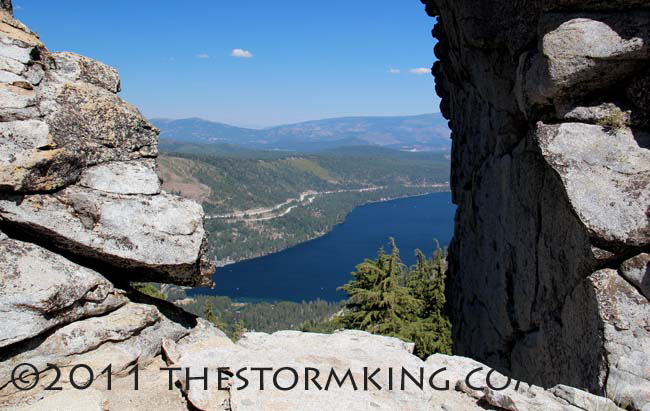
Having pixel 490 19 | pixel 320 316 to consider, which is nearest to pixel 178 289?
pixel 320 316

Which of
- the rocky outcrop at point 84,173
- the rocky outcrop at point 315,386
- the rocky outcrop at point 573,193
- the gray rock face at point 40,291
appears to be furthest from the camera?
the rocky outcrop at point 573,193

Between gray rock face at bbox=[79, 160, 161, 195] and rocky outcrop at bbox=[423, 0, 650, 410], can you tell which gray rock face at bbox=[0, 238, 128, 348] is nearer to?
→ gray rock face at bbox=[79, 160, 161, 195]

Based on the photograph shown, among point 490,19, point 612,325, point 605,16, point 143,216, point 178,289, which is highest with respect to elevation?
point 490,19

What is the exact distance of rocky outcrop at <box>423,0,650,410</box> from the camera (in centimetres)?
894

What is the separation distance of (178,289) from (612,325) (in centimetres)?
15906

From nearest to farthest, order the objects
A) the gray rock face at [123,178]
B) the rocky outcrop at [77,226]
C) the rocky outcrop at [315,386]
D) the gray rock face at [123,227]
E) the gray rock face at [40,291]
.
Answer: the rocky outcrop at [315,386]
the gray rock face at [40,291]
the rocky outcrop at [77,226]
the gray rock face at [123,227]
the gray rock face at [123,178]

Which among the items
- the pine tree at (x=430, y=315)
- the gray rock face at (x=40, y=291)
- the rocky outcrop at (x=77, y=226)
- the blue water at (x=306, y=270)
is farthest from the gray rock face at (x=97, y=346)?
the blue water at (x=306, y=270)

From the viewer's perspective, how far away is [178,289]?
15712 cm

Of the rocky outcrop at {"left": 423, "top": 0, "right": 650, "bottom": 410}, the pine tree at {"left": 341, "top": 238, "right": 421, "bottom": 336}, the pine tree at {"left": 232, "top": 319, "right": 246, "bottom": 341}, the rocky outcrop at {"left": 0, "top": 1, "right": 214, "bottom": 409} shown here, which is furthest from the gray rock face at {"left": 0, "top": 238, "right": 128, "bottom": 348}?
the pine tree at {"left": 341, "top": 238, "right": 421, "bottom": 336}

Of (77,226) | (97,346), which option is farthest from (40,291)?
(97,346)

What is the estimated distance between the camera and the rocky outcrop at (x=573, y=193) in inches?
352

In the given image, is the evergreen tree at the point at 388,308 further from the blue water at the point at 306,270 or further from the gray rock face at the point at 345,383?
the blue water at the point at 306,270

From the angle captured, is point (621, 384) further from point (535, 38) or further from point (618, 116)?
point (535, 38)

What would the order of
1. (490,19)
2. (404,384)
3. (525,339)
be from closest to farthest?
(404,384)
(525,339)
(490,19)
